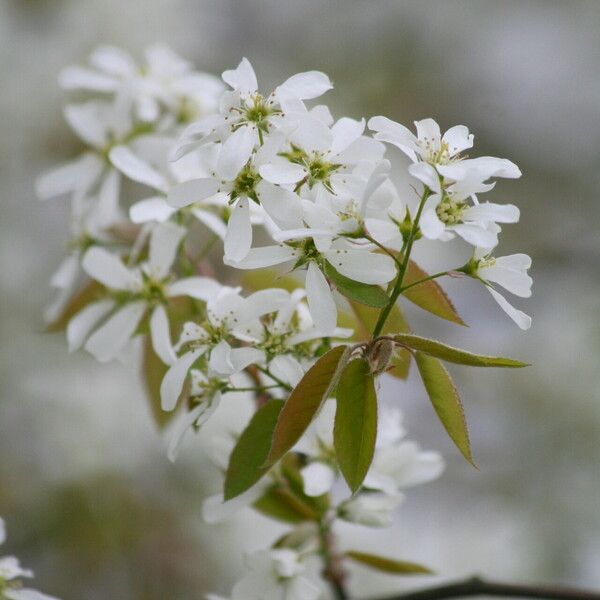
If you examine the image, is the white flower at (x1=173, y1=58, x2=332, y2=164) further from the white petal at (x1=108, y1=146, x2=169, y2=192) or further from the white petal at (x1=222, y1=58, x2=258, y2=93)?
the white petal at (x1=108, y1=146, x2=169, y2=192)

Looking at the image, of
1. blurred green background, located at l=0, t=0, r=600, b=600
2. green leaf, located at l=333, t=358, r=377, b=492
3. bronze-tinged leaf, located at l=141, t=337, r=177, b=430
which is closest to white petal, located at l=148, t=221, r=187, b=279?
bronze-tinged leaf, located at l=141, t=337, r=177, b=430

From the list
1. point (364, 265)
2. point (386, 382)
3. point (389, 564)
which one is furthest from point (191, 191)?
point (386, 382)

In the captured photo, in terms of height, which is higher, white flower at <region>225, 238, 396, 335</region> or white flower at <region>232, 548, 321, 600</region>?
white flower at <region>225, 238, 396, 335</region>

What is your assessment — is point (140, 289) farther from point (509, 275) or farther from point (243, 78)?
point (509, 275)

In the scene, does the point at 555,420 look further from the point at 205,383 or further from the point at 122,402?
the point at 205,383

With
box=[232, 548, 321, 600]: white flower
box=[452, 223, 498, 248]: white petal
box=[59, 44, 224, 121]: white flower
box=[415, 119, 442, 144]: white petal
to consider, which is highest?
box=[59, 44, 224, 121]: white flower

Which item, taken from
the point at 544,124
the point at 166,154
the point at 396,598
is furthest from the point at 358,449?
the point at 544,124

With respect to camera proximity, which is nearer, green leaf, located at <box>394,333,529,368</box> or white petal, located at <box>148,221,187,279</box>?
green leaf, located at <box>394,333,529,368</box>
